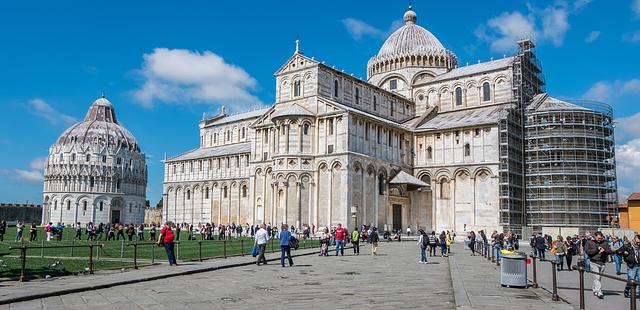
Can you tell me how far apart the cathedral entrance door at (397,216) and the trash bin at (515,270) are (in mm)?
34469

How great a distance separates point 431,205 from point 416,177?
3.15 m

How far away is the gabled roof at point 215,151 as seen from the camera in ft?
217

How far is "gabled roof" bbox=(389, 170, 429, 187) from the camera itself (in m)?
46.5

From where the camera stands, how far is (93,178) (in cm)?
10338

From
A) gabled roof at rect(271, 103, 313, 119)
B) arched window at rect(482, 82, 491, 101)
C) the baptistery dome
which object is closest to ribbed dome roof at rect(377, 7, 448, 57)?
arched window at rect(482, 82, 491, 101)

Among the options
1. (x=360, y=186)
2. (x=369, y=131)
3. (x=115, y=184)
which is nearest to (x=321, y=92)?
(x=369, y=131)

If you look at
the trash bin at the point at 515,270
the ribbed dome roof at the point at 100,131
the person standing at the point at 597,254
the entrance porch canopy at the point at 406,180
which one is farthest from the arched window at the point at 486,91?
the ribbed dome roof at the point at 100,131

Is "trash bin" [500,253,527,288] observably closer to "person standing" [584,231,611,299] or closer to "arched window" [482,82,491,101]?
"person standing" [584,231,611,299]

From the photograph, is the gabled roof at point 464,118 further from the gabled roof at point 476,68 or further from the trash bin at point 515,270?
the trash bin at point 515,270

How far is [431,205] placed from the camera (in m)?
49.6

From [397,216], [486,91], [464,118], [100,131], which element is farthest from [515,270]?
[100,131]

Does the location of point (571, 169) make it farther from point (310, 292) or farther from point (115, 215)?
point (115, 215)

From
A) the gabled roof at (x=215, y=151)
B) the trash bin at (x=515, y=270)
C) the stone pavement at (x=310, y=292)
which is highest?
the gabled roof at (x=215, y=151)

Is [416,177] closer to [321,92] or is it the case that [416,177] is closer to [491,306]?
[321,92]
